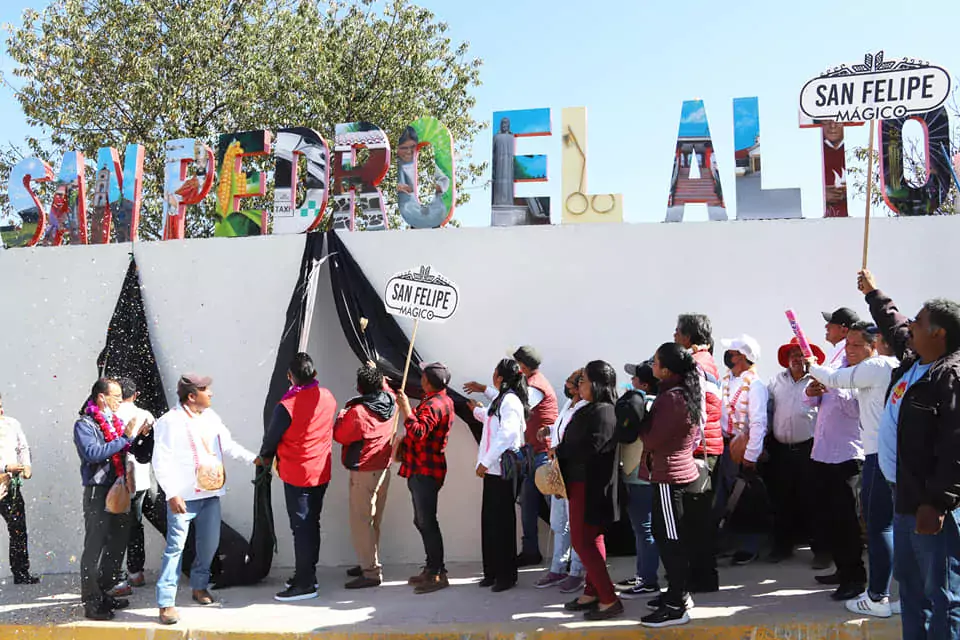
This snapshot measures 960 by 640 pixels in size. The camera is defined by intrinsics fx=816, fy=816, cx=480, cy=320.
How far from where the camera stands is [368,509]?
6195mm

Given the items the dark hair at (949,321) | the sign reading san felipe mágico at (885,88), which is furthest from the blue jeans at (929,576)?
the sign reading san felipe mágico at (885,88)

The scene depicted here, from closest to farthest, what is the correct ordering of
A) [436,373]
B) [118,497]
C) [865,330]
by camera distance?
[865,330] < [118,497] < [436,373]

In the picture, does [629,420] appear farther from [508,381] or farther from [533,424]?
[508,381]

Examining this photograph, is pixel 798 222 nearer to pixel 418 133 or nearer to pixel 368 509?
pixel 418 133

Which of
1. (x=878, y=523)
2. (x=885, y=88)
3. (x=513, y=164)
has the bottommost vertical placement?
(x=878, y=523)

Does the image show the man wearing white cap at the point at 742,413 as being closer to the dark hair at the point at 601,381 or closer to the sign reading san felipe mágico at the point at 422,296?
the dark hair at the point at 601,381

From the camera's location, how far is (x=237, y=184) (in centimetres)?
761

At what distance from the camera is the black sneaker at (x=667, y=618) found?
15.5 feet

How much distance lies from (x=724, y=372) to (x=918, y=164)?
2535 mm

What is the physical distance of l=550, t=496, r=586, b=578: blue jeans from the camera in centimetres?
572

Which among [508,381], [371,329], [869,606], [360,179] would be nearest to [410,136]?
[360,179]

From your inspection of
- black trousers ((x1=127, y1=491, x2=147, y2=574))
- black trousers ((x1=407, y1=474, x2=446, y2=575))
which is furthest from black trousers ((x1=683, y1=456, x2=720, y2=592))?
black trousers ((x1=127, y1=491, x2=147, y2=574))

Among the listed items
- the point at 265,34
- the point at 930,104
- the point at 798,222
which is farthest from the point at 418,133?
the point at 265,34

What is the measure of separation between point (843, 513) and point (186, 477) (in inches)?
167
